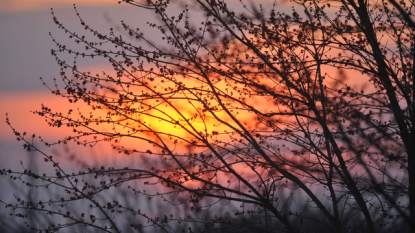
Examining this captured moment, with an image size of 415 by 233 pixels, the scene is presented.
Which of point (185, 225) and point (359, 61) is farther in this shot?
point (185, 225)

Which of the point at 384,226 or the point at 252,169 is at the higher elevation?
the point at 252,169

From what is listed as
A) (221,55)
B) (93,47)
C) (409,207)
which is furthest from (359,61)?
(93,47)

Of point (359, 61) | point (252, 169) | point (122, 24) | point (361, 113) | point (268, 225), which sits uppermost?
point (122, 24)

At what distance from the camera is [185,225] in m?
6.90

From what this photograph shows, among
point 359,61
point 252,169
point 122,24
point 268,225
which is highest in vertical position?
point 122,24

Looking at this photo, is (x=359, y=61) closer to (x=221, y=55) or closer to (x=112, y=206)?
(x=221, y=55)

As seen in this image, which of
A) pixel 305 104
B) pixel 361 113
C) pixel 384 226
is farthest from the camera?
pixel 384 226

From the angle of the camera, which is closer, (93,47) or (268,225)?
(93,47)

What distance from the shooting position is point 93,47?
572cm

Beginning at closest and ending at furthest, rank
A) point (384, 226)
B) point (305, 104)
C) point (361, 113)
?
point (361, 113), point (305, 104), point (384, 226)

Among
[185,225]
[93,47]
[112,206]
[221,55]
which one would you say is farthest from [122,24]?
[185,225]

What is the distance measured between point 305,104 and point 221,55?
1525 mm

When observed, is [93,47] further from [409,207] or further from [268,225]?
[409,207]

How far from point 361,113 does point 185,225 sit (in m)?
3.50
